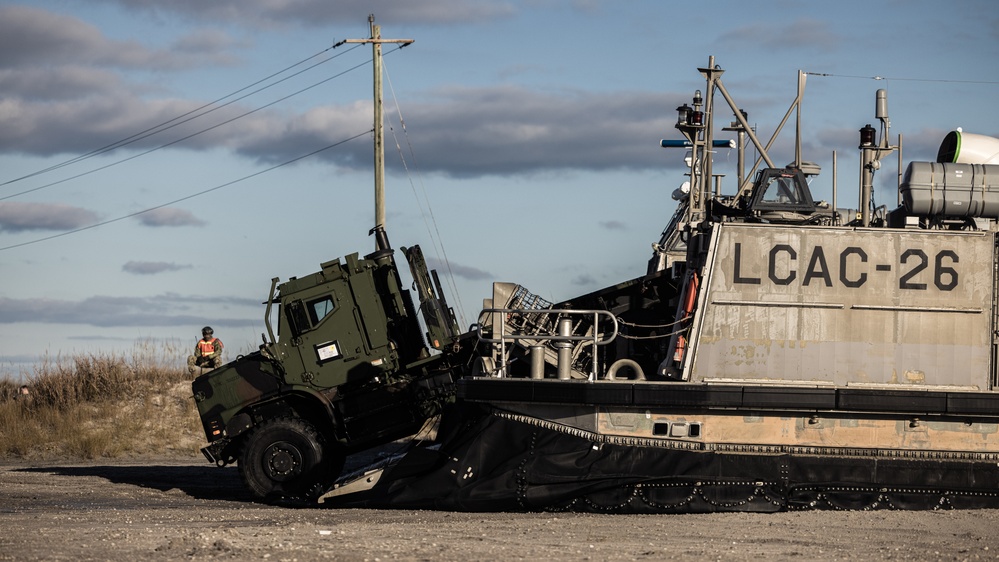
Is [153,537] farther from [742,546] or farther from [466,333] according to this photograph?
[466,333]

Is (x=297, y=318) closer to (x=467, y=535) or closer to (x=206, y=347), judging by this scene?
(x=206, y=347)

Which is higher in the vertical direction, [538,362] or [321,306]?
[321,306]

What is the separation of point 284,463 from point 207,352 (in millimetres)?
4999

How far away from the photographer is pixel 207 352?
1850cm

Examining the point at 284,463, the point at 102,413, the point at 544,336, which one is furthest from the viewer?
the point at 102,413

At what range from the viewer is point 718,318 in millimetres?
11898

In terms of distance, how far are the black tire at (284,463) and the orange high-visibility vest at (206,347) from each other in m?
4.66

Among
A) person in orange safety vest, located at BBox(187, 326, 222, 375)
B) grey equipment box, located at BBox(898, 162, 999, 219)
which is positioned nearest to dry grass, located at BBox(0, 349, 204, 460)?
person in orange safety vest, located at BBox(187, 326, 222, 375)

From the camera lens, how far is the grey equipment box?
12023 millimetres

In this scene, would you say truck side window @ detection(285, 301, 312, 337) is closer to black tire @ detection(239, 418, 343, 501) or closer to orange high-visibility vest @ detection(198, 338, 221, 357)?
black tire @ detection(239, 418, 343, 501)

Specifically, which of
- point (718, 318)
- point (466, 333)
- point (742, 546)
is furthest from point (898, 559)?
point (466, 333)

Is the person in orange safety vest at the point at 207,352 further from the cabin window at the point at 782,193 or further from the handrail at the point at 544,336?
the cabin window at the point at 782,193

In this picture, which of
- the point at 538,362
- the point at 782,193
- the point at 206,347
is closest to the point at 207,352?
the point at 206,347

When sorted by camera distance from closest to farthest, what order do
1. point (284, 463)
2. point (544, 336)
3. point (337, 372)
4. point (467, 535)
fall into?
point (467, 535) → point (544, 336) → point (284, 463) → point (337, 372)
